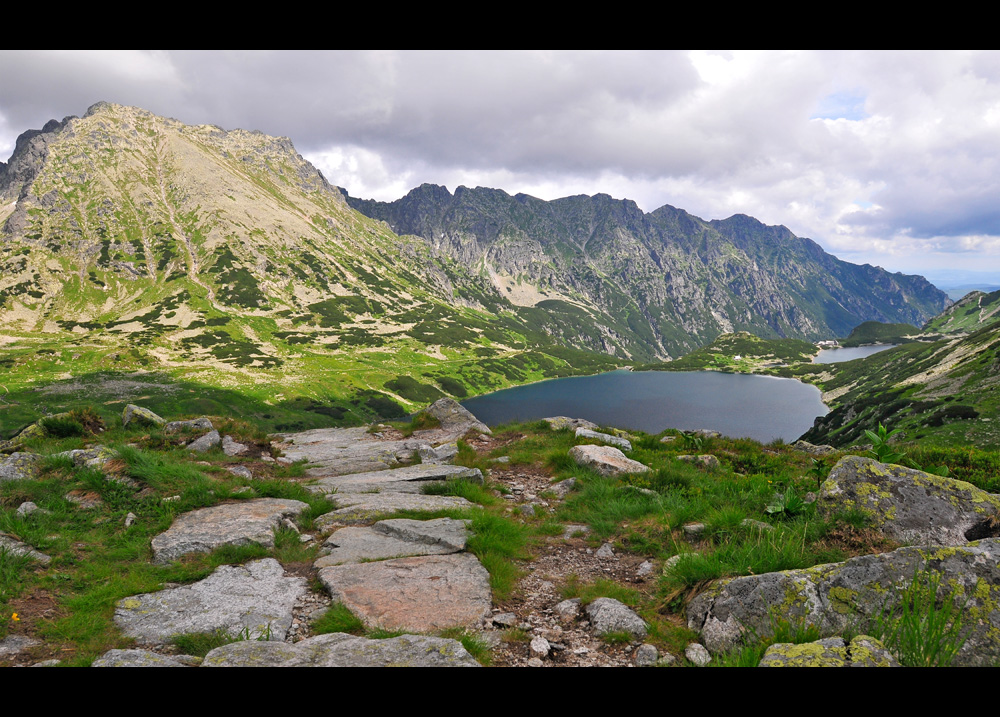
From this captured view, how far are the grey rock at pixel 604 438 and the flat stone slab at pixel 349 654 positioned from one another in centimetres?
1394

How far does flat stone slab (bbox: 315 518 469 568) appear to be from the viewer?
920 centimetres

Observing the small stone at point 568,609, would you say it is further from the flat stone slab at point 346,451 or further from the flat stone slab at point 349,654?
the flat stone slab at point 346,451

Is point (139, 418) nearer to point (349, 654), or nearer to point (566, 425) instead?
point (349, 654)

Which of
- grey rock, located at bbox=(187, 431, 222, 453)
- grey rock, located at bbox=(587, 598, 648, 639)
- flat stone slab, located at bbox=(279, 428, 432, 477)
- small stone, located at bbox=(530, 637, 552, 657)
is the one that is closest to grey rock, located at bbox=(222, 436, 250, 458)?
grey rock, located at bbox=(187, 431, 222, 453)

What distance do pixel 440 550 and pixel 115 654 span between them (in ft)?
17.6

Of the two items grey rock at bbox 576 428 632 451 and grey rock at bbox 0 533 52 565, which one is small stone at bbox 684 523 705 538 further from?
grey rock at bbox 0 533 52 565

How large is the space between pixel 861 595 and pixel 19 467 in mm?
18659

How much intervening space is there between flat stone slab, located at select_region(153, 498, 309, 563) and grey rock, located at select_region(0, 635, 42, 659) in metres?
2.71

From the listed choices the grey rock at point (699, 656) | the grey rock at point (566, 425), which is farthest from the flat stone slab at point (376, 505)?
the grey rock at point (566, 425)

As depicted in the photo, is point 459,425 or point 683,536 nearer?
point 683,536
